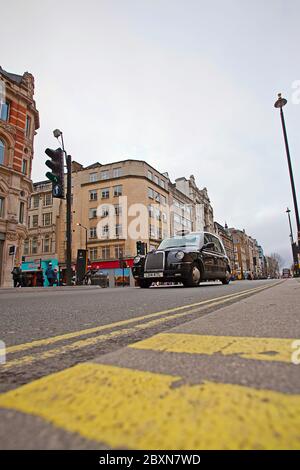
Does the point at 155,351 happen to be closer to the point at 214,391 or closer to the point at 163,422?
the point at 214,391

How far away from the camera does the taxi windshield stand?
27.5 feet

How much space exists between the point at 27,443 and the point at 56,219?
40063 millimetres

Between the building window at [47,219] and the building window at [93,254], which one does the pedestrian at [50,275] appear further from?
the building window at [47,219]

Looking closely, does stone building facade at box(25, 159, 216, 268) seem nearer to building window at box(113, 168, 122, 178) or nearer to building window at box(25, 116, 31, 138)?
building window at box(113, 168, 122, 178)

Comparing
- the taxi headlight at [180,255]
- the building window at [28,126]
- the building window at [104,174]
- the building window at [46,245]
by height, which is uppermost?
the building window at [104,174]

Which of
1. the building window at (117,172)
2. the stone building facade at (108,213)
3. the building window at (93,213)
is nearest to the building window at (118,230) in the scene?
the stone building facade at (108,213)

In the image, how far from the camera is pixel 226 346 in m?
1.13

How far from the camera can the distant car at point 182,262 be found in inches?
297

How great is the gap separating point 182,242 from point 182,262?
122 centimetres

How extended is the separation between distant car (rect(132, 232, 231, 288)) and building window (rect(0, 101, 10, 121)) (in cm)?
1997

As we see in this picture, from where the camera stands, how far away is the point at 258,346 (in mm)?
1108

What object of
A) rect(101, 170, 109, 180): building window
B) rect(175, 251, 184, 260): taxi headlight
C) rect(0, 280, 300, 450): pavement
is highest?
rect(101, 170, 109, 180): building window

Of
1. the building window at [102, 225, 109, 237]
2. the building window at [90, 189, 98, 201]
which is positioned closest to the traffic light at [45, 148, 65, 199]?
the building window at [102, 225, 109, 237]
